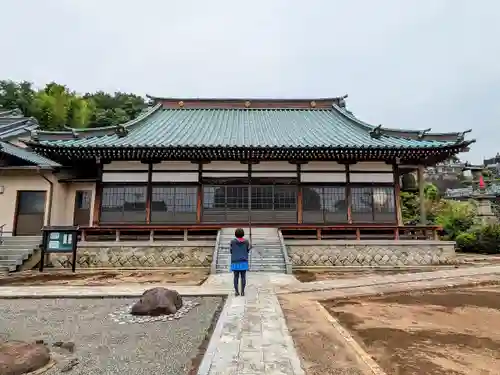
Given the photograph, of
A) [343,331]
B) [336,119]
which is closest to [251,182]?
[336,119]

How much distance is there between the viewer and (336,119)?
22.1 meters

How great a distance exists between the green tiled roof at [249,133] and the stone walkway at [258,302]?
21.8 ft

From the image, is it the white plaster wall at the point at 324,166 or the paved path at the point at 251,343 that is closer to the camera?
the paved path at the point at 251,343

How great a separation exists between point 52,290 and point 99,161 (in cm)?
837

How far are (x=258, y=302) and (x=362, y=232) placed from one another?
10070mm

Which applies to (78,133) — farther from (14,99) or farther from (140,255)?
(14,99)

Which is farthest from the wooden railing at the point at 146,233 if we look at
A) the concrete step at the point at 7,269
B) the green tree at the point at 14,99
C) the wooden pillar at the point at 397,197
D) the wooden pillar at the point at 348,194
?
the green tree at the point at 14,99

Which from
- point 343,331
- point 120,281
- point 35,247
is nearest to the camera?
point 343,331

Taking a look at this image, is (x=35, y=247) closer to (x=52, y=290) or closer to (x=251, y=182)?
(x=52, y=290)

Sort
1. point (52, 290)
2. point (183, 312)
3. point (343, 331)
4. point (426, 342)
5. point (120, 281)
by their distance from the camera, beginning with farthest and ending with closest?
point (120, 281) → point (52, 290) → point (183, 312) → point (343, 331) → point (426, 342)

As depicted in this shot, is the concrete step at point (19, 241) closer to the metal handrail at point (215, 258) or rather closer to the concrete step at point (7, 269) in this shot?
the concrete step at point (7, 269)

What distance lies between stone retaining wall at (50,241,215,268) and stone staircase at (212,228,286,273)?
3.31 ft

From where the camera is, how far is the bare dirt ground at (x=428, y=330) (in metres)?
4.22

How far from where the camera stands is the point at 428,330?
18.5 feet
